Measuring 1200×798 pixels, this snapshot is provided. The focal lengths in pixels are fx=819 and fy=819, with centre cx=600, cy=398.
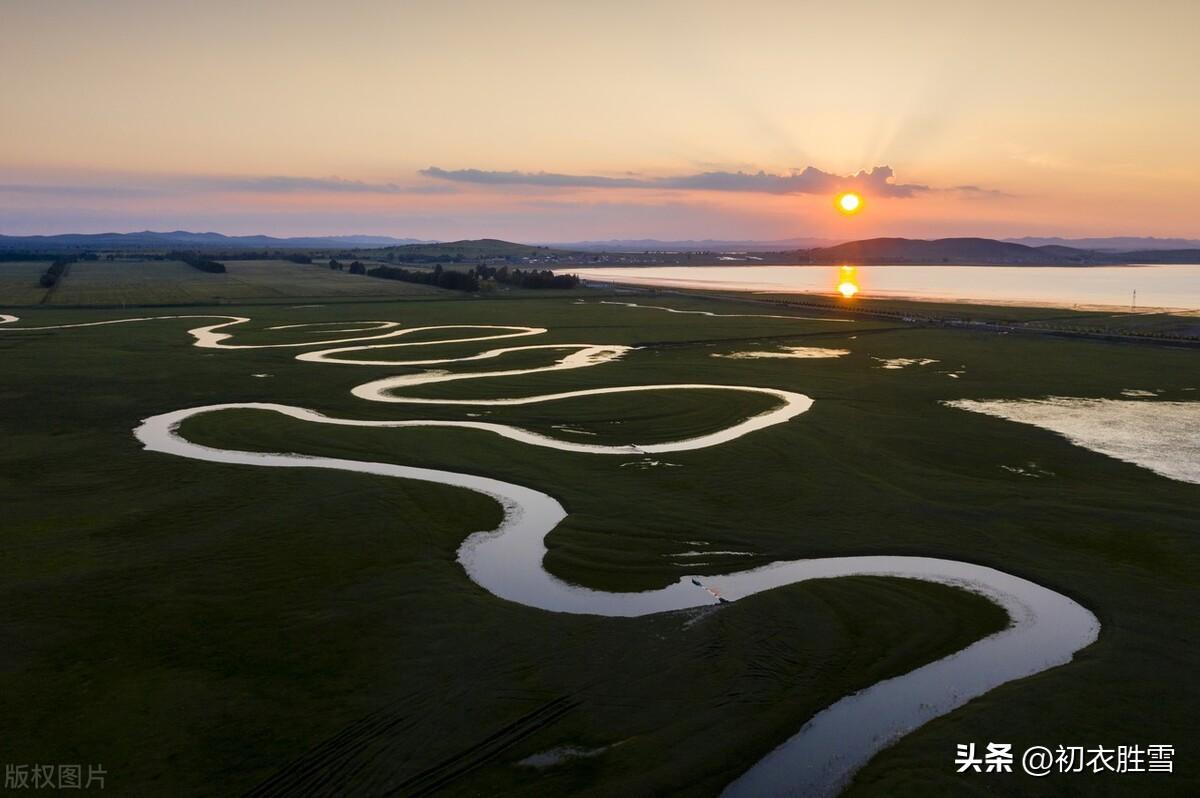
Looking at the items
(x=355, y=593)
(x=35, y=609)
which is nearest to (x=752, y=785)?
(x=355, y=593)

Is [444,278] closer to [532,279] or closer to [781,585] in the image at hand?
[532,279]

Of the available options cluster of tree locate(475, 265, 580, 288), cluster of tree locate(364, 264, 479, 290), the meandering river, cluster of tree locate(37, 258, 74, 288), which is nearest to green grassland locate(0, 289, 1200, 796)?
the meandering river

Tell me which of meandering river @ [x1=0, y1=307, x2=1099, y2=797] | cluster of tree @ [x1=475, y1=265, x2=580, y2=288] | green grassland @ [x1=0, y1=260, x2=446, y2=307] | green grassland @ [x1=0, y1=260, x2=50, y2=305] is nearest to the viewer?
meandering river @ [x1=0, y1=307, x2=1099, y2=797]

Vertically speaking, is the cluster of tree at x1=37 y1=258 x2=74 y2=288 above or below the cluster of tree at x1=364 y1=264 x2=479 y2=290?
below

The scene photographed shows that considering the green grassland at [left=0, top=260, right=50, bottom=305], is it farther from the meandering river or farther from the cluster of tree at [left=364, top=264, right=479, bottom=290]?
the meandering river

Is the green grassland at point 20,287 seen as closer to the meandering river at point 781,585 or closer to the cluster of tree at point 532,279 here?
the cluster of tree at point 532,279

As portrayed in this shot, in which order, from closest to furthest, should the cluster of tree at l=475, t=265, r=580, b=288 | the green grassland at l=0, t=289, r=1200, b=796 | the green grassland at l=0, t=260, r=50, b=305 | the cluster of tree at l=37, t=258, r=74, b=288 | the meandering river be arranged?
the green grassland at l=0, t=289, r=1200, b=796 → the meandering river → the green grassland at l=0, t=260, r=50, b=305 → the cluster of tree at l=37, t=258, r=74, b=288 → the cluster of tree at l=475, t=265, r=580, b=288

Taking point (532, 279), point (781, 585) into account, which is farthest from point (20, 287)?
point (781, 585)

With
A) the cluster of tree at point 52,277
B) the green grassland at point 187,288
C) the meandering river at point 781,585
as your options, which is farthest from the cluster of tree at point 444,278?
the meandering river at point 781,585

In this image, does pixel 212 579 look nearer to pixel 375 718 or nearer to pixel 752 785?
pixel 375 718
